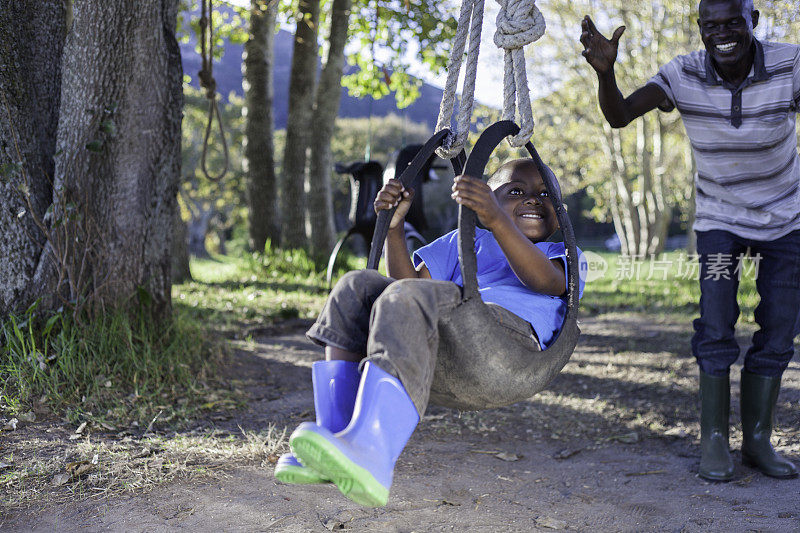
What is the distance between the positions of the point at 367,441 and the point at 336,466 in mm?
117

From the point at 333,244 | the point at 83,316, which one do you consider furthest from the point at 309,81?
the point at 83,316

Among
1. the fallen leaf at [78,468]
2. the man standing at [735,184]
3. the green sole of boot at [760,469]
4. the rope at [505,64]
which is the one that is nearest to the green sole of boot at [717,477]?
the man standing at [735,184]

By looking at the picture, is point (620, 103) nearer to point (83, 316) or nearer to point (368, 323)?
point (368, 323)

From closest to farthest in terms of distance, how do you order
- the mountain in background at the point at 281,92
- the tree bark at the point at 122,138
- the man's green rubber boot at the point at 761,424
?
the man's green rubber boot at the point at 761,424, the tree bark at the point at 122,138, the mountain in background at the point at 281,92

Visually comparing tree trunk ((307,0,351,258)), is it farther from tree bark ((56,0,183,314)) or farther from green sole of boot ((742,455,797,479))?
green sole of boot ((742,455,797,479))

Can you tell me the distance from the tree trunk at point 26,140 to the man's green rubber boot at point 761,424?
3480 mm

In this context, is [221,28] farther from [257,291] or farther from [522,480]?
[522,480]

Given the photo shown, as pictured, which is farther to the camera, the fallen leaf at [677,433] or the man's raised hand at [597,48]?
the fallen leaf at [677,433]

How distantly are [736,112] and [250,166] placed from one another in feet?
25.1

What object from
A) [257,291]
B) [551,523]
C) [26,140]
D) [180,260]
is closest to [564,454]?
[551,523]

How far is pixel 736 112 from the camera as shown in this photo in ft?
9.50

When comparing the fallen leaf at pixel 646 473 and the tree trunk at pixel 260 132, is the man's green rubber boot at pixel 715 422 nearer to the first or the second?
the fallen leaf at pixel 646 473

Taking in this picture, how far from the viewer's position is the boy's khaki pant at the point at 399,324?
1771 mm

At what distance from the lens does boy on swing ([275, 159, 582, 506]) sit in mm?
1631
